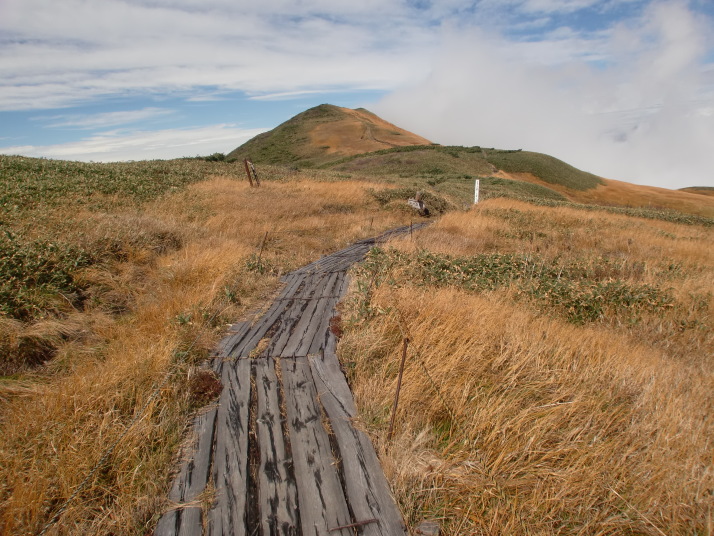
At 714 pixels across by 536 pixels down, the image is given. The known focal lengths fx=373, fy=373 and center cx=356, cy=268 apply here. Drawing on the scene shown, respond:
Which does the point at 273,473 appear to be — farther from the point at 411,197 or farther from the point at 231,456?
the point at 411,197

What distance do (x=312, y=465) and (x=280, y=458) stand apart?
0.27 metres

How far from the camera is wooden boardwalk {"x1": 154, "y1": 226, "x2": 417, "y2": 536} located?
251 centimetres

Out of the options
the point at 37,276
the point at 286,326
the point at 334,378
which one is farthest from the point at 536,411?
the point at 37,276

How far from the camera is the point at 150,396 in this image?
340 centimetres

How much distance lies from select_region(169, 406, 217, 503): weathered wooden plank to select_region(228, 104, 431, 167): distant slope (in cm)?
5108

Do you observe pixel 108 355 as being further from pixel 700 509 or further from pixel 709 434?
pixel 709 434

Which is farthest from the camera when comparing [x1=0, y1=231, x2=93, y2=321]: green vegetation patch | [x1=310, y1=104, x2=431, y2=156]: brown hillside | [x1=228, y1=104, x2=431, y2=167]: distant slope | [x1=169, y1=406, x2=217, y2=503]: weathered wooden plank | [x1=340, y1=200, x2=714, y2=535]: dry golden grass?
[x1=310, y1=104, x2=431, y2=156]: brown hillside

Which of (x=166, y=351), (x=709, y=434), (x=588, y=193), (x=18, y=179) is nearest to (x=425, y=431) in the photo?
(x=709, y=434)

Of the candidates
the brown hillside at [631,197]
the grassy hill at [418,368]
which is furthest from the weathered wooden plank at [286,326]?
the brown hillside at [631,197]

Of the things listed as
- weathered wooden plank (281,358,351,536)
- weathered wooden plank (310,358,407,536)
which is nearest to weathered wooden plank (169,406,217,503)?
weathered wooden plank (281,358,351,536)

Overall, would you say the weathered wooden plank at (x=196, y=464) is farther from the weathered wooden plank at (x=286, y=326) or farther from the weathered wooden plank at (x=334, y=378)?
the weathered wooden plank at (x=286, y=326)

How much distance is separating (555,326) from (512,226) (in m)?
8.61

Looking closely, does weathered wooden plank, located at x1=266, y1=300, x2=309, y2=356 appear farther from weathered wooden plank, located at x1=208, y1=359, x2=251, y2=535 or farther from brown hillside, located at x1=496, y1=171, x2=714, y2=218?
brown hillside, located at x1=496, y1=171, x2=714, y2=218

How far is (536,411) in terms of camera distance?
127 inches
